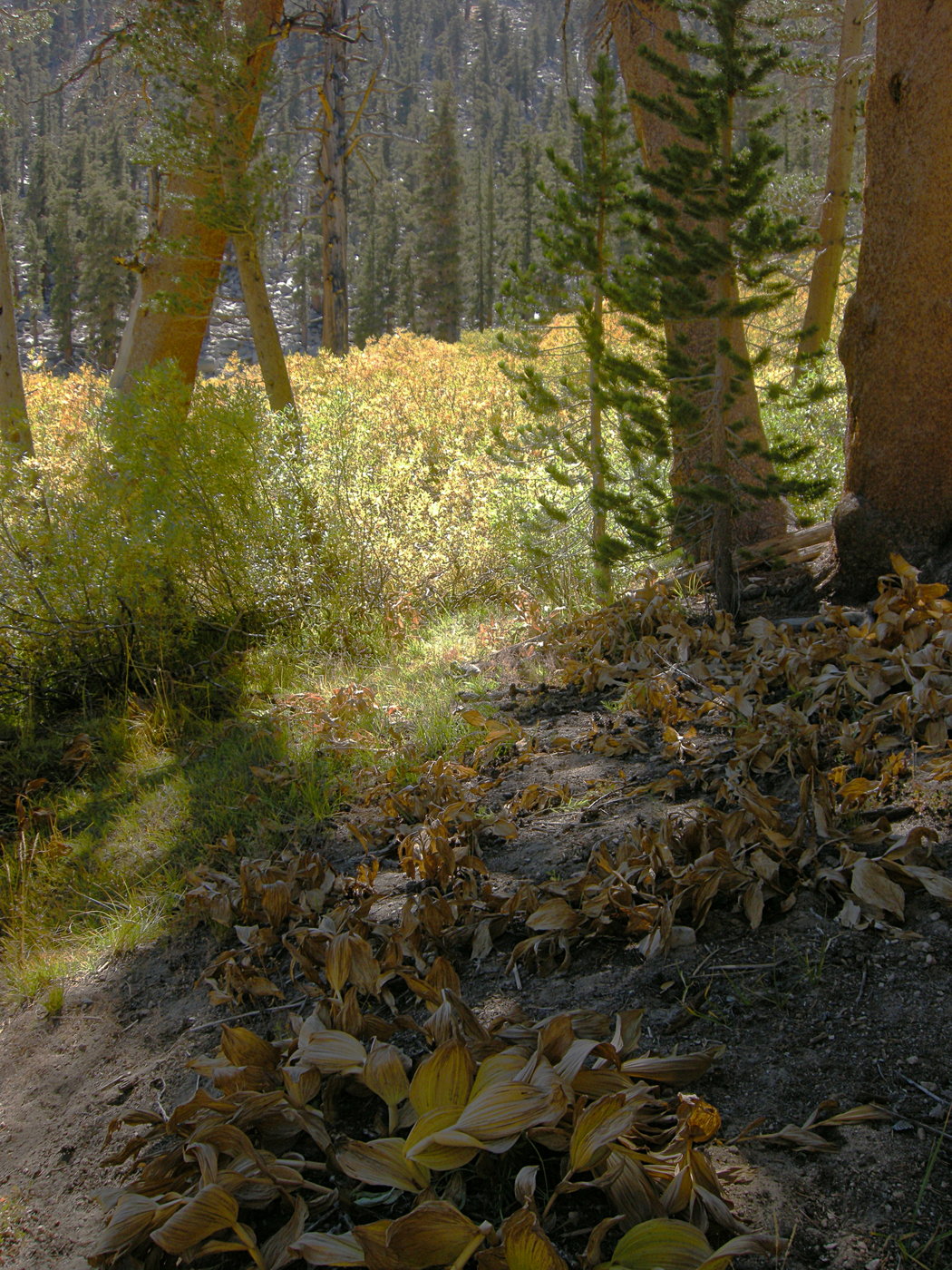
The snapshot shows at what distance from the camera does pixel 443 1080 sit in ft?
4.55

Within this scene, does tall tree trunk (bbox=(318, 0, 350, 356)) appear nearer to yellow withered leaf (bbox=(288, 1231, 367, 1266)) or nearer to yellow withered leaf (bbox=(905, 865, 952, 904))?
yellow withered leaf (bbox=(905, 865, 952, 904))

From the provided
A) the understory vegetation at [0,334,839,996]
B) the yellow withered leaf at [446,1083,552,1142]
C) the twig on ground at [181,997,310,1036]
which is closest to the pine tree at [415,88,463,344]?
the understory vegetation at [0,334,839,996]

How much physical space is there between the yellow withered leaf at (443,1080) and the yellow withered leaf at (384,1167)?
8cm

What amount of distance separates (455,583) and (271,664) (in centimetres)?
170

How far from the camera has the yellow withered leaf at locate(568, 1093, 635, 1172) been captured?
49.6 inches

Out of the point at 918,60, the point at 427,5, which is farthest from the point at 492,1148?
the point at 427,5

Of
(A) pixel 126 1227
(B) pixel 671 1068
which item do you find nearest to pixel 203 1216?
(A) pixel 126 1227

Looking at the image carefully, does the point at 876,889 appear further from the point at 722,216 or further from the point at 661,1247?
the point at 722,216

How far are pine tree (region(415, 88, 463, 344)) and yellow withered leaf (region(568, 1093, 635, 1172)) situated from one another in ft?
136

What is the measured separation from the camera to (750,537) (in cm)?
449

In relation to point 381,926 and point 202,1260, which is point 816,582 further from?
point 202,1260

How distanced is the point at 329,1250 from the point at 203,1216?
22 centimetres

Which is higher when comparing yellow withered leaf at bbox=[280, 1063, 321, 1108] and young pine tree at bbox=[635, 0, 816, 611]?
young pine tree at bbox=[635, 0, 816, 611]

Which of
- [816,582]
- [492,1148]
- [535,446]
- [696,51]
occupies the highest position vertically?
[696,51]
